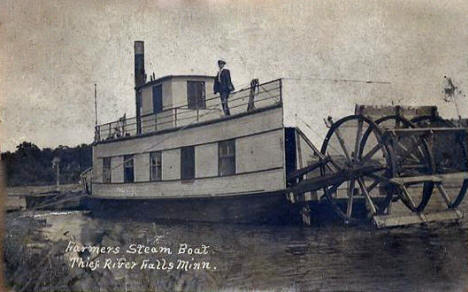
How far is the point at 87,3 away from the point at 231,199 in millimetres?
4273

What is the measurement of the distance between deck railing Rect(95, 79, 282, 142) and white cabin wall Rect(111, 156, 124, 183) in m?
0.58

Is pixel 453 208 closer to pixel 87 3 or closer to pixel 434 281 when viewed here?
pixel 434 281

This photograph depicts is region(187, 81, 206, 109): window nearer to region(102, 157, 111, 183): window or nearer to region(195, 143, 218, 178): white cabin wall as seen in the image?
region(195, 143, 218, 178): white cabin wall

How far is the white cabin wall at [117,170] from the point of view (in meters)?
11.6

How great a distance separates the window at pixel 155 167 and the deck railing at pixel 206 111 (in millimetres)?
664

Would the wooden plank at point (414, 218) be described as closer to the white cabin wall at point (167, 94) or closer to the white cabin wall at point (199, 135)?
the white cabin wall at point (199, 135)

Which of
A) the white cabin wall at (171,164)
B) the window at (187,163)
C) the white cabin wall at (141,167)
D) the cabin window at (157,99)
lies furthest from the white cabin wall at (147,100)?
the window at (187,163)

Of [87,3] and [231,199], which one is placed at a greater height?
[87,3]

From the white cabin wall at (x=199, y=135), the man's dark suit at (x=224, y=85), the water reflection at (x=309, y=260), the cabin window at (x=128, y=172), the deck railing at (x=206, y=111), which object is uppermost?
the man's dark suit at (x=224, y=85)

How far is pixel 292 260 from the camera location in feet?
22.3

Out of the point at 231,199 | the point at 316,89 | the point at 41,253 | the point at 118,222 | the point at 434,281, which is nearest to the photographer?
the point at 434,281

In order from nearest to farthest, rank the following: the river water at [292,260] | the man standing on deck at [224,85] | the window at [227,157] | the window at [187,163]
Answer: the river water at [292,260] → the man standing on deck at [224,85] → the window at [227,157] → the window at [187,163]

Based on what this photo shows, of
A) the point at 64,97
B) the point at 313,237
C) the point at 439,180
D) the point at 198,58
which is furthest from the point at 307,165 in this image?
the point at 64,97

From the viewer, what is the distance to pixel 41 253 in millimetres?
6441
